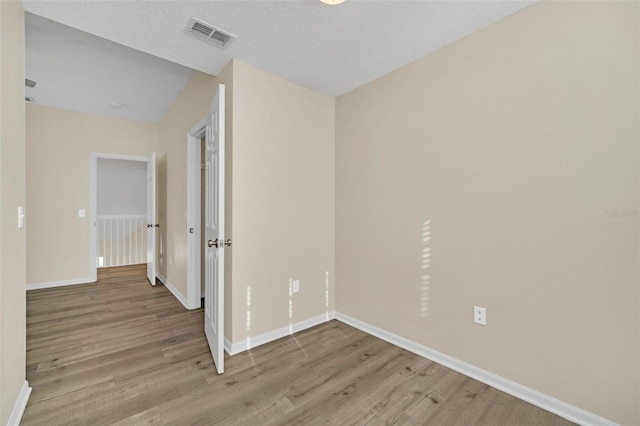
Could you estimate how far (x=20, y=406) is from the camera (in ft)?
5.20

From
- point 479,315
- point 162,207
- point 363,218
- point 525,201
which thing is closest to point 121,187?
point 162,207

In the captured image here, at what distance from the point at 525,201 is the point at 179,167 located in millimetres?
3734

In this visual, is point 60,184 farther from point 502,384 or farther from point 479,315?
point 502,384

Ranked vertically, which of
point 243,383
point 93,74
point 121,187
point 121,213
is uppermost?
point 93,74

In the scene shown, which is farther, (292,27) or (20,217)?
(292,27)

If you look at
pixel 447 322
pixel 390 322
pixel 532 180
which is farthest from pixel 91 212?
pixel 532 180

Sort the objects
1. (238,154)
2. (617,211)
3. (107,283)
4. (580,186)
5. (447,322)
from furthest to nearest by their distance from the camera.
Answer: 1. (107,283)
2. (238,154)
3. (447,322)
4. (580,186)
5. (617,211)

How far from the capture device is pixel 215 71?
257 cm

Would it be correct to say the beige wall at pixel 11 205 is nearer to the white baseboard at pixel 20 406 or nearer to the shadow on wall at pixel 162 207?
the white baseboard at pixel 20 406

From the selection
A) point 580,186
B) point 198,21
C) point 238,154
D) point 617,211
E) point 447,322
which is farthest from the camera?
point 238,154

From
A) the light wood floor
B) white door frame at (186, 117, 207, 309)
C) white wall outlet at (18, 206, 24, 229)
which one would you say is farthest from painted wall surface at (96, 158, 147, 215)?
white wall outlet at (18, 206, 24, 229)

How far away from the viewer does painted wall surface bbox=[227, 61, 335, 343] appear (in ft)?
7.84

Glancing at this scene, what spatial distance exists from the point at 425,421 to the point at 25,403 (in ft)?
7.56

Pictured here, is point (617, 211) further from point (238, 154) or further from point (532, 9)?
point (238, 154)
